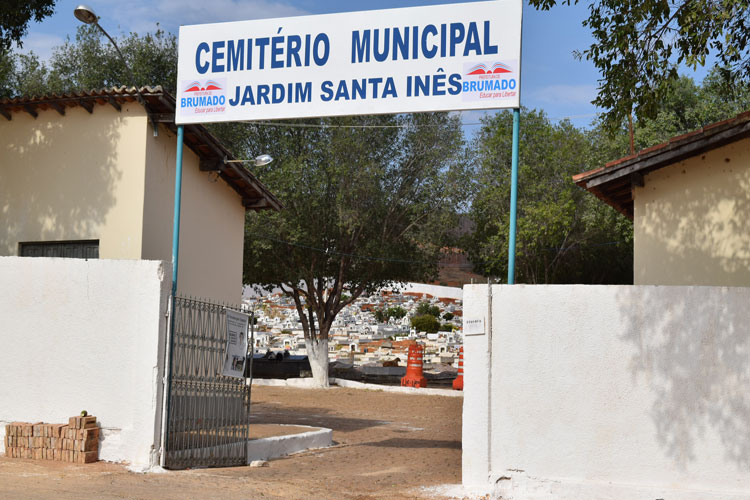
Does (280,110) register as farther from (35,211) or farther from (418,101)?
(35,211)

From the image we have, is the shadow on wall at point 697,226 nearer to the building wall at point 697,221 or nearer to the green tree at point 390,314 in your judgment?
the building wall at point 697,221

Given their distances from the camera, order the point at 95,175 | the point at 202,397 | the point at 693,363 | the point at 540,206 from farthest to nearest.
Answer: the point at 540,206
the point at 95,175
the point at 202,397
the point at 693,363

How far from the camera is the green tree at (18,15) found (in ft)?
51.8

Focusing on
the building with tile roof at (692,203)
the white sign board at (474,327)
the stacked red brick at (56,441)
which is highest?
the building with tile roof at (692,203)

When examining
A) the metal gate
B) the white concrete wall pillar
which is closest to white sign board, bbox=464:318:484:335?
the white concrete wall pillar

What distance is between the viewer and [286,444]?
12344mm

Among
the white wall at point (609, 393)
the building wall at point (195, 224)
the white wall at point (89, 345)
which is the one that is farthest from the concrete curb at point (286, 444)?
the white wall at point (609, 393)

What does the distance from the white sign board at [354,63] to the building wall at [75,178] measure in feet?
12.6

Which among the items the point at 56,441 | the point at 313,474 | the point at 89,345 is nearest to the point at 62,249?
the point at 89,345

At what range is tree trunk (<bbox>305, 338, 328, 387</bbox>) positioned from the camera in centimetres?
2716

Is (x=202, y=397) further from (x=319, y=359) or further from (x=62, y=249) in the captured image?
(x=319, y=359)

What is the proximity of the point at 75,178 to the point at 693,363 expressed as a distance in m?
10.5

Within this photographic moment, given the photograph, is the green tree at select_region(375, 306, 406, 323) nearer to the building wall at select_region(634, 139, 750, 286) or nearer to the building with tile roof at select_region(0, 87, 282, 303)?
the building with tile roof at select_region(0, 87, 282, 303)

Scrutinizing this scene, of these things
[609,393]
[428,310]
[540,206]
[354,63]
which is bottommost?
[609,393]
